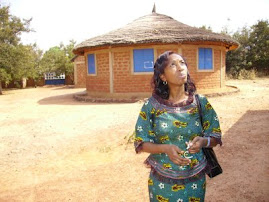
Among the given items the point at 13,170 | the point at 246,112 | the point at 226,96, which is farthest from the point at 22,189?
the point at 226,96

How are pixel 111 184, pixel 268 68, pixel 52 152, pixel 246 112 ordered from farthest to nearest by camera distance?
pixel 268 68 < pixel 246 112 < pixel 52 152 < pixel 111 184

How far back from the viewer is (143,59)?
12.1 m

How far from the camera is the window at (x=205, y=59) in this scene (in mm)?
12500

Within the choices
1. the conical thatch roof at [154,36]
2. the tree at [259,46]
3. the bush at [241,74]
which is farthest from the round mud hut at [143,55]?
the tree at [259,46]

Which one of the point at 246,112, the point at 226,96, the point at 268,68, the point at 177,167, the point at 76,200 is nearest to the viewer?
the point at 177,167

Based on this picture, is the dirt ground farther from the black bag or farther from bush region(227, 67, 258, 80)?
bush region(227, 67, 258, 80)

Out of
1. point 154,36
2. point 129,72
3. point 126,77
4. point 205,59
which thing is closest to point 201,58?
point 205,59

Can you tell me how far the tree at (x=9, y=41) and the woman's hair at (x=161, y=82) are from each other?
1958 cm

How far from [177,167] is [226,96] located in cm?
1117

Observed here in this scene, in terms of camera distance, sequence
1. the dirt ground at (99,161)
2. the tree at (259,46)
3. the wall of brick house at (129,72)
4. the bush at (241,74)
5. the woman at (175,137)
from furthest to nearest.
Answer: the tree at (259,46)
the bush at (241,74)
the wall of brick house at (129,72)
the dirt ground at (99,161)
the woman at (175,137)

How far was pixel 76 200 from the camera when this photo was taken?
3.36 meters

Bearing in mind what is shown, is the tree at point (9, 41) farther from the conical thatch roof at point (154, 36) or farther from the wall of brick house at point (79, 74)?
the conical thatch roof at point (154, 36)

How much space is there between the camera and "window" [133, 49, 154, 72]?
12.0m

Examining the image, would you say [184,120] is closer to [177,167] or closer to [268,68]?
Result: [177,167]
